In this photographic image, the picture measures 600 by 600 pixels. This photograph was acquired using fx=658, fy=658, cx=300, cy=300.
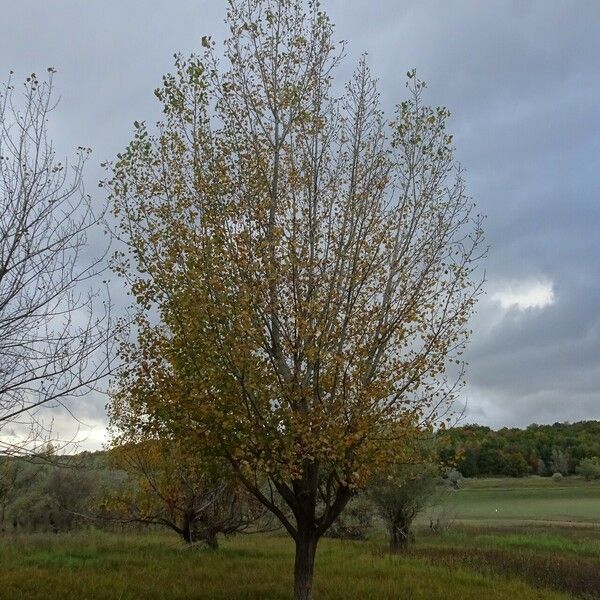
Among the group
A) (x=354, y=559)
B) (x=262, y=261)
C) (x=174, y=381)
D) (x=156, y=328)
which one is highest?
(x=262, y=261)

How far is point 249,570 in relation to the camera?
18.1 m

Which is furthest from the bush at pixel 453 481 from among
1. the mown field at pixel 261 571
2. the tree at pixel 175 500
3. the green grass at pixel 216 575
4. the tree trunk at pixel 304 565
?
the tree trunk at pixel 304 565

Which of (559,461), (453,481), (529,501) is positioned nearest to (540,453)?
(559,461)

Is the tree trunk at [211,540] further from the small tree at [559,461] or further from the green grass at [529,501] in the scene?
the small tree at [559,461]

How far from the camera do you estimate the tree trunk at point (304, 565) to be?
42.8 ft

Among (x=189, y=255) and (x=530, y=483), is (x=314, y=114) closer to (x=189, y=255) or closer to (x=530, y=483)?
(x=189, y=255)

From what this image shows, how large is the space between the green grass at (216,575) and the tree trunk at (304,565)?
1.86 m

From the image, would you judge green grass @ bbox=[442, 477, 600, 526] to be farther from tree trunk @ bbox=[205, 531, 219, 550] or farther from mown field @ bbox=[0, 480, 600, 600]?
tree trunk @ bbox=[205, 531, 219, 550]

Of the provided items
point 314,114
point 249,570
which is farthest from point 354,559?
point 314,114

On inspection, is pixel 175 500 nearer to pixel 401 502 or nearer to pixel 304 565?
pixel 304 565

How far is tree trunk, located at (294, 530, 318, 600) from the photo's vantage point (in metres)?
13.1

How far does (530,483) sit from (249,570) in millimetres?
→ 88592

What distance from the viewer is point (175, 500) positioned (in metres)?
21.5

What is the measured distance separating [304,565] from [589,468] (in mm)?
95057
